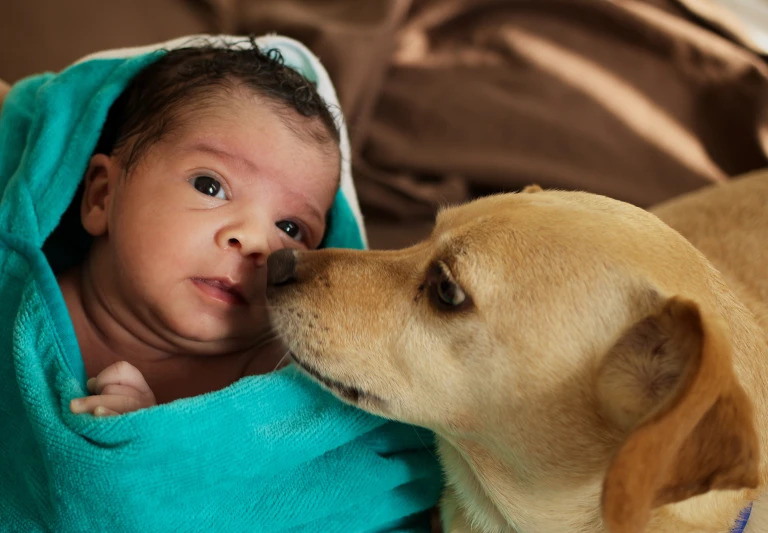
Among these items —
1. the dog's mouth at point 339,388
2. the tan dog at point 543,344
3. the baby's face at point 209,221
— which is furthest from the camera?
the baby's face at point 209,221

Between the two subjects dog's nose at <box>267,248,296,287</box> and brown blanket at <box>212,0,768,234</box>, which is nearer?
dog's nose at <box>267,248,296,287</box>

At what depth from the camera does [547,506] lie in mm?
970

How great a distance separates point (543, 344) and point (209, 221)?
1.93 ft

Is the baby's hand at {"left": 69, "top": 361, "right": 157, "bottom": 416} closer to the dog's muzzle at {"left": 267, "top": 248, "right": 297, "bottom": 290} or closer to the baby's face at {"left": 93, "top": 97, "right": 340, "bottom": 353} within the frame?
the baby's face at {"left": 93, "top": 97, "right": 340, "bottom": 353}

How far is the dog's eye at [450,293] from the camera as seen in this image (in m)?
0.94

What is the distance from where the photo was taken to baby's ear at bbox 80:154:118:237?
126 centimetres

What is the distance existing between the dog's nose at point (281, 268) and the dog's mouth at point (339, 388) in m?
0.12

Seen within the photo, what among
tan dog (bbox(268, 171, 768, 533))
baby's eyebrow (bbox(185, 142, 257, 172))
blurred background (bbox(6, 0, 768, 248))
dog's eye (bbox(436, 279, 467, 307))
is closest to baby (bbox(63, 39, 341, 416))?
baby's eyebrow (bbox(185, 142, 257, 172))

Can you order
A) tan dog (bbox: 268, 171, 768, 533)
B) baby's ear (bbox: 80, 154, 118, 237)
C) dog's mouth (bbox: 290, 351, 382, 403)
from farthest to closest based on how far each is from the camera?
baby's ear (bbox: 80, 154, 118, 237) < dog's mouth (bbox: 290, 351, 382, 403) < tan dog (bbox: 268, 171, 768, 533)

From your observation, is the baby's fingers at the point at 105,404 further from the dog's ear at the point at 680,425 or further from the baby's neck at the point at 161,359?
the dog's ear at the point at 680,425

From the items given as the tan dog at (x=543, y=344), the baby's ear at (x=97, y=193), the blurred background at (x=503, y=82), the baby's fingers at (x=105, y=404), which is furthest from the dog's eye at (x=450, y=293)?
the blurred background at (x=503, y=82)

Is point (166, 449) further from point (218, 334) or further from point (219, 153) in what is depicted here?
point (219, 153)

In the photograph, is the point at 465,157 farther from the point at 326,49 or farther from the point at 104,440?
the point at 104,440

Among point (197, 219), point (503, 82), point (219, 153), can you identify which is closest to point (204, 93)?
point (219, 153)
